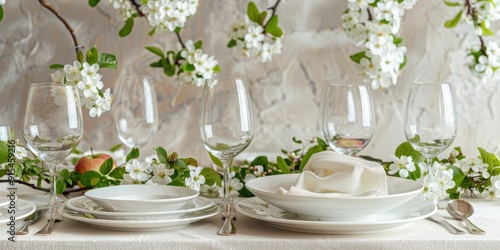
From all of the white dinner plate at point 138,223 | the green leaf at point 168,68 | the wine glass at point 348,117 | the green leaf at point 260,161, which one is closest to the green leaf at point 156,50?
the green leaf at point 168,68

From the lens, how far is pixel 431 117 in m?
1.18

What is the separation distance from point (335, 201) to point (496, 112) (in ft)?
3.72

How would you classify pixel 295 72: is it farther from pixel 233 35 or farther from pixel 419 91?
pixel 419 91

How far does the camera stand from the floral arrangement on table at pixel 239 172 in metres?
1.24

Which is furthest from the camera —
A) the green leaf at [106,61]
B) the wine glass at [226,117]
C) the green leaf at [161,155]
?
the green leaf at [106,61]

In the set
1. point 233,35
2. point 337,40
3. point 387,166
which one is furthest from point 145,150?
point 387,166

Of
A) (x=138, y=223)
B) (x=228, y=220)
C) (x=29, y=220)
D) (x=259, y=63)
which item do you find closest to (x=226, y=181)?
(x=228, y=220)

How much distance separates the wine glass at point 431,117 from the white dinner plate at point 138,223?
1.23 feet

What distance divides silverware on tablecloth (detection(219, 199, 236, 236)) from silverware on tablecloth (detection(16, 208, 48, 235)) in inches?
11.1

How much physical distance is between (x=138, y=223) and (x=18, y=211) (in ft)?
0.71

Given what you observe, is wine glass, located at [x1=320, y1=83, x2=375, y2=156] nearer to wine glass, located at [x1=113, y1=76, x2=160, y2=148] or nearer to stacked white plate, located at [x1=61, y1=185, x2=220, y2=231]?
stacked white plate, located at [x1=61, y1=185, x2=220, y2=231]

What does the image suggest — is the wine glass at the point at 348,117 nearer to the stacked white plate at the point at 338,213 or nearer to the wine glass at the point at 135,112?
the stacked white plate at the point at 338,213

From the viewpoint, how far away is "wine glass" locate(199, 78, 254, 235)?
42.6 inches

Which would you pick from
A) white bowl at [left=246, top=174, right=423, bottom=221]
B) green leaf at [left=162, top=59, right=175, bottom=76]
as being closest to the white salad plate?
white bowl at [left=246, top=174, right=423, bottom=221]
